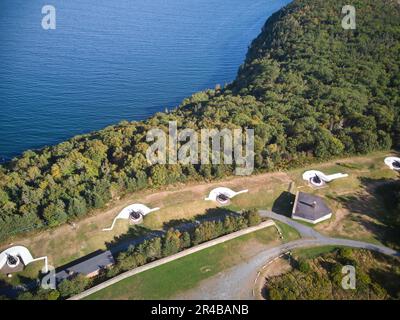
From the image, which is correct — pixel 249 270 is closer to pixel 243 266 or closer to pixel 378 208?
pixel 243 266

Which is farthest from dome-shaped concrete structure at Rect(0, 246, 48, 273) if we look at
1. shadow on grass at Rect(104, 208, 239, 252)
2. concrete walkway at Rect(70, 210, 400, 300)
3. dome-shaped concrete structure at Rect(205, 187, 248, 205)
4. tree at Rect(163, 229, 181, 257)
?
dome-shaped concrete structure at Rect(205, 187, 248, 205)

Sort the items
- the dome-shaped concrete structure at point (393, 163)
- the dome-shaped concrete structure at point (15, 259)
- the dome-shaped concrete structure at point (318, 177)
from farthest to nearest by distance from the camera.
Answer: the dome-shaped concrete structure at point (393, 163)
the dome-shaped concrete structure at point (318, 177)
the dome-shaped concrete structure at point (15, 259)

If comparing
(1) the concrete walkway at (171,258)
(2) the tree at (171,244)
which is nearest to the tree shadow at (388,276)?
(1) the concrete walkway at (171,258)

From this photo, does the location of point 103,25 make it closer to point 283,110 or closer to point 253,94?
point 253,94

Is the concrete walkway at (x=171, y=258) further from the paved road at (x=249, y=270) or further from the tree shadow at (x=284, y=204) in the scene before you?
the paved road at (x=249, y=270)

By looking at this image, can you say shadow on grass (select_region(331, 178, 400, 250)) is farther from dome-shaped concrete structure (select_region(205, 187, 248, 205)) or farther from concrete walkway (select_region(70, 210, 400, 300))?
dome-shaped concrete structure (select_region(205, 187, 248, 205))

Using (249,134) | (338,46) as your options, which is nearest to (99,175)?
(249,134)

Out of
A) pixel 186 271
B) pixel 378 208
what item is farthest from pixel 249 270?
pixel 378 208
